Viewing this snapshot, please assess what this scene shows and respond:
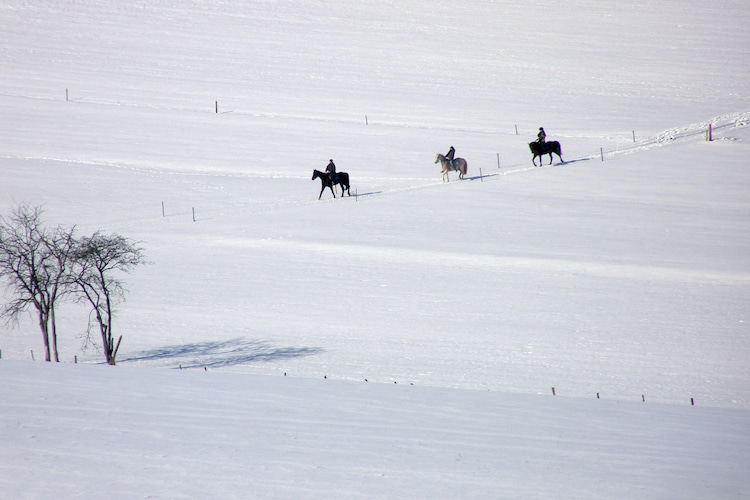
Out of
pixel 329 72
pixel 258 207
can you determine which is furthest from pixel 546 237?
pixel 329 72

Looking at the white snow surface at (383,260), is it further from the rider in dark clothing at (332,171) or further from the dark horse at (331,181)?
the rider in dark clothing at (332,171)

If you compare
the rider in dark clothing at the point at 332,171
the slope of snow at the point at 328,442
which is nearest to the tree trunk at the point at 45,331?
the slope of snow at the point at 328,442

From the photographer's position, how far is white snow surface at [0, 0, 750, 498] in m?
8.76

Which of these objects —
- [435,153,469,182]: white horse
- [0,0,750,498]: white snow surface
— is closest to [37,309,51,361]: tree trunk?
[0,0,750,498]: white snow surface

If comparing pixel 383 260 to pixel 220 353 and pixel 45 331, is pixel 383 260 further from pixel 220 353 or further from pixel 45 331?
pixel 45 331

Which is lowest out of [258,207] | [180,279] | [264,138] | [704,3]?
[180,279]

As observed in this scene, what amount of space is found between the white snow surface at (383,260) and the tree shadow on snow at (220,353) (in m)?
0.08

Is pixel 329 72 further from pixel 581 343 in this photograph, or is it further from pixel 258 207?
pixel 581 343

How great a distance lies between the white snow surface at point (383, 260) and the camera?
28.7 ft

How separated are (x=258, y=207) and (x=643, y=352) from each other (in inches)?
704

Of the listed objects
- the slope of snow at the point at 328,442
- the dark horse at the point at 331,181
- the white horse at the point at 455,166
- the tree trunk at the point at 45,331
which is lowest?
the slope of snow at the point at 328,442

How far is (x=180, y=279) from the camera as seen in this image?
23156 mm

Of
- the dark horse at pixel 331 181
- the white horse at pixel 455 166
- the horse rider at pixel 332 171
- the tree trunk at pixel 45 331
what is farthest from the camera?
the white horse at pixel 455 166

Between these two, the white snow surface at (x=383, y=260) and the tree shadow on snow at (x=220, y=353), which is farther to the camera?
the tree shadow on snow at (x=220, y=353)
